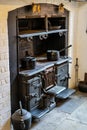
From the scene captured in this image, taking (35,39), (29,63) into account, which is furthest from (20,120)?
(35,39)

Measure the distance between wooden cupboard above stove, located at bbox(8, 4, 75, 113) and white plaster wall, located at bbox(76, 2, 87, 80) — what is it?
1.76 feet

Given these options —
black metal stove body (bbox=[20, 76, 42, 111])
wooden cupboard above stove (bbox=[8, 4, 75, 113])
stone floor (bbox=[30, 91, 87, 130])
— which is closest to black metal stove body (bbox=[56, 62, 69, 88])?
wooden cupboard above stove (bbox=[8, 4, 75, 113])

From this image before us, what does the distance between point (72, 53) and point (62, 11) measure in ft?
3.28

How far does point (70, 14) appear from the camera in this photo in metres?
4.29

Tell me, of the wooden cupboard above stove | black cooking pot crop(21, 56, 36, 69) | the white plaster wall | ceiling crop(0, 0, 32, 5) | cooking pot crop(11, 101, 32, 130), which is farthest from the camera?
the white plaster wall

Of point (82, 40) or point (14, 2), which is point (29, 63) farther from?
point (82, 40)

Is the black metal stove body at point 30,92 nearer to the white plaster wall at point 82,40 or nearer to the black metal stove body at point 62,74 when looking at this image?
the black metal stove body at point 62,74

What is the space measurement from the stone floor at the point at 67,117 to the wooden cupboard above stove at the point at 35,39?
0.40m

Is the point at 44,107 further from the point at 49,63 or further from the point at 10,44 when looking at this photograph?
the point at 10,44

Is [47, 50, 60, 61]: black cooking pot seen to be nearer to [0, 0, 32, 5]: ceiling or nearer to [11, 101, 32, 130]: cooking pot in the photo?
[0, 0, 32, 5]: ceiling

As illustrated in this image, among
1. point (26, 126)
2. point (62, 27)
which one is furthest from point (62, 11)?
point (26, 126)

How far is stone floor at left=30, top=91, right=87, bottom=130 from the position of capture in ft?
10.7

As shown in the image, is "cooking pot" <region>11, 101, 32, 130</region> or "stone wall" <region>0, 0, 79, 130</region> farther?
"cooking pot" <region>11, 101, 32, 130</region>

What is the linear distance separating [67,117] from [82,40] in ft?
5.90
